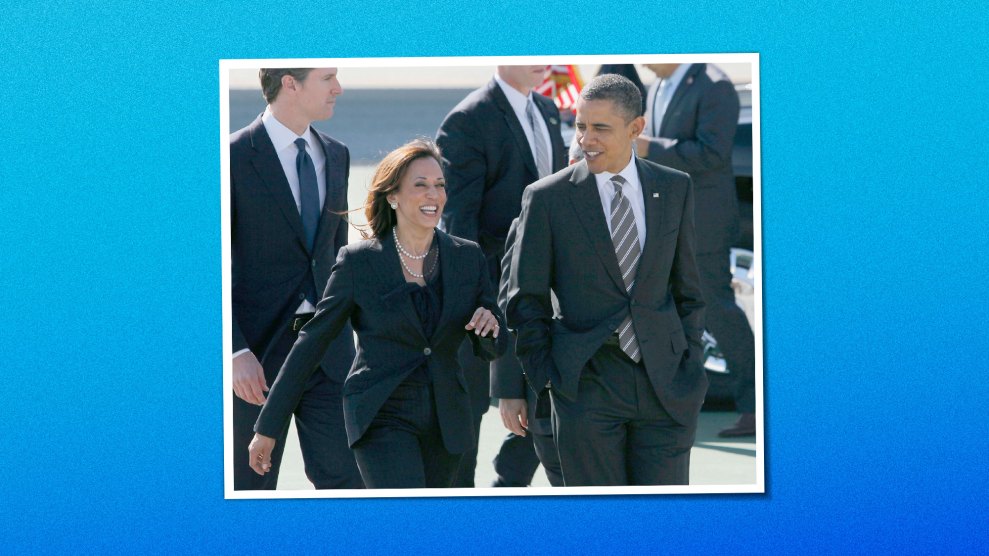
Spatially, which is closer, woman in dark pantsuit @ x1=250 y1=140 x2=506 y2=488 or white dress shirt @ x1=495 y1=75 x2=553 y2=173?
woman in dark pantsuit @ x1=250 y1=140 x2=506 y2=488

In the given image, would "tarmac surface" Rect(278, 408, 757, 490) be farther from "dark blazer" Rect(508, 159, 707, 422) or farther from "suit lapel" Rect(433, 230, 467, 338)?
"suit lapel" Rect(433, 230, 467, 338)

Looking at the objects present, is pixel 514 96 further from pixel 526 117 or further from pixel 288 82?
pixel 288 82

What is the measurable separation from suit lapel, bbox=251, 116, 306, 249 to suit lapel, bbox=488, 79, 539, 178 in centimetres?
82

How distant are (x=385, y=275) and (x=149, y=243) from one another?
3.05 feet

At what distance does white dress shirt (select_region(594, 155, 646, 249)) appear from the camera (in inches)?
170

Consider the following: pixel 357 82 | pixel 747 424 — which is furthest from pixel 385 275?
pixel 747 424

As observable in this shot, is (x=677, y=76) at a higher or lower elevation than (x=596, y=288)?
higher

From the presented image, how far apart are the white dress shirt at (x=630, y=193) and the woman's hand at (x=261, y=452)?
1.40 m

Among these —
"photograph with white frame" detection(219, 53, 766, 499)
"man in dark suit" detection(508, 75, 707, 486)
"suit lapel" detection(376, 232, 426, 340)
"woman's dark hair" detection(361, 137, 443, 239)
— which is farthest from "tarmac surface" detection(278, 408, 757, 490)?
"woman's dark hair" detection(361, 137, 443, 239)

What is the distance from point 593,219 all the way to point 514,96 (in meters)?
0.58

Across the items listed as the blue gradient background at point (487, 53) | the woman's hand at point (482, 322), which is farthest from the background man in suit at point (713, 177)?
the woman's hand at point (482, 322)

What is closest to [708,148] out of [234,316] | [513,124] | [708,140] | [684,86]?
[708,140]

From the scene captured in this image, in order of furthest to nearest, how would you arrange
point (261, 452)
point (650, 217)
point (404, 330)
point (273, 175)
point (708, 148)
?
1. point (708, 148)
2. point (273, 175)
3. point (261, 452)
4. point (650, 217)
5. point (404, 330)

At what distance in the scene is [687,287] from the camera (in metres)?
4.32
